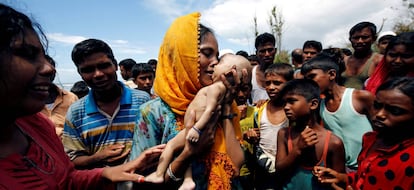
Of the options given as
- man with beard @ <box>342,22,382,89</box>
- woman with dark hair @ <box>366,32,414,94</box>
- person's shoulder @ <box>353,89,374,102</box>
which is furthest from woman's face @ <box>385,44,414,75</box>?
man with beard @ <box>342,22,382,89</box>

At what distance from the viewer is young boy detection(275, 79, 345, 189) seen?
229 cm

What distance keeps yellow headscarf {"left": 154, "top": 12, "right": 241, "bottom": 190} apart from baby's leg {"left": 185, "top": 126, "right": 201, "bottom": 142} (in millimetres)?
181

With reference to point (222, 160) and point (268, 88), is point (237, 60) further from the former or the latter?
point (268, 88)

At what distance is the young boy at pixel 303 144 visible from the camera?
2289mm

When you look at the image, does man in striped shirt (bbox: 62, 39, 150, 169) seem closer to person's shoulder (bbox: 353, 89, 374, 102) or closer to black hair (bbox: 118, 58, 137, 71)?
person's shoulder (bbox: 353, 89, 374, 102)

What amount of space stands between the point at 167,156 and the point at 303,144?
1.14 m

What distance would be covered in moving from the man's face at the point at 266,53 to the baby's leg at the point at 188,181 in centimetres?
365

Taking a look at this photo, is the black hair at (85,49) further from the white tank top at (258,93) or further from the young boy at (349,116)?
the white tank top at (258,93)

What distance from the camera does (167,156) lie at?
1.68 meters

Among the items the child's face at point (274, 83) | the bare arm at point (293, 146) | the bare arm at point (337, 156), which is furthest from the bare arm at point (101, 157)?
the child's face at point (274, 83)

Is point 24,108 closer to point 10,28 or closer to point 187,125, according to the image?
point 10,28

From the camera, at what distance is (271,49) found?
203 inches

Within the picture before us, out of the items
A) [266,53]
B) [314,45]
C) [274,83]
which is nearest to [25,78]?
[274,83]

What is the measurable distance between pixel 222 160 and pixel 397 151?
1.14 metres
